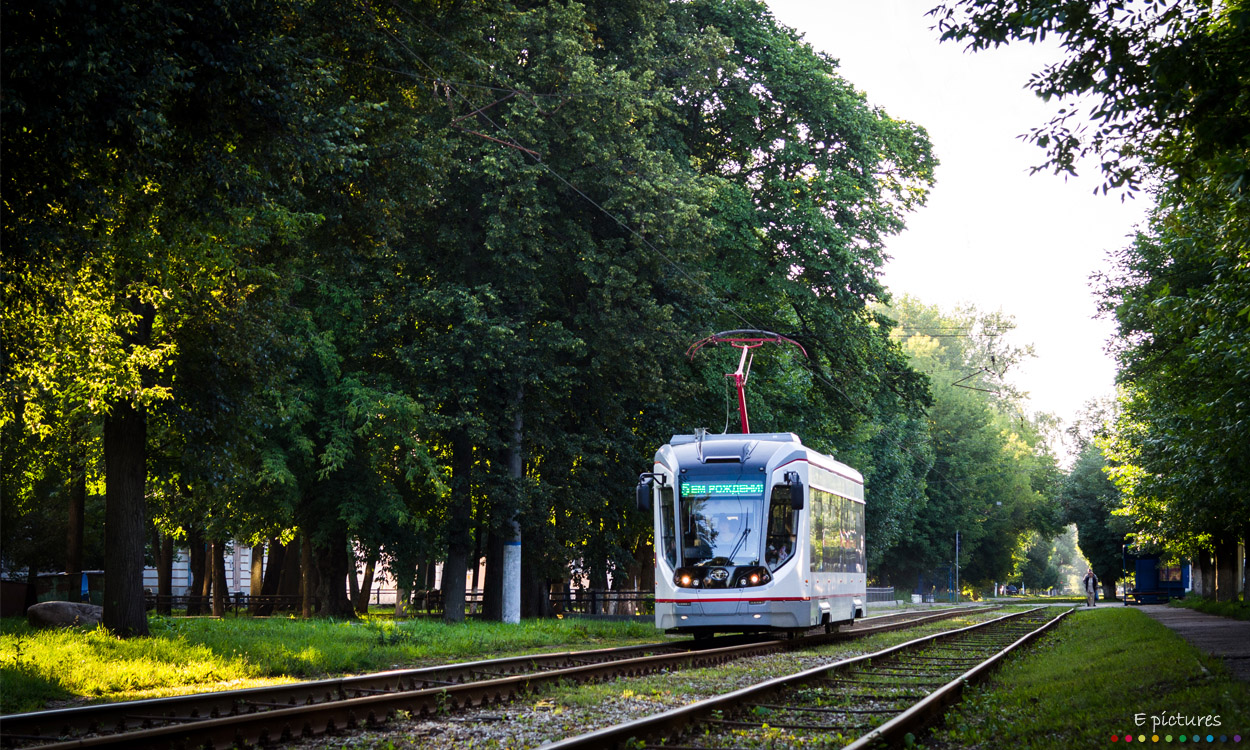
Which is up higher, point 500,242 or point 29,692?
point 500,242

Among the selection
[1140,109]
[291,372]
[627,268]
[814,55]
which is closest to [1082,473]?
[814,55]

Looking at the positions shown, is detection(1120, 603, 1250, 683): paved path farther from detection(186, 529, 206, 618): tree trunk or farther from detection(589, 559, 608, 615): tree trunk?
detection(186, 529, 206, 618): tree trunk

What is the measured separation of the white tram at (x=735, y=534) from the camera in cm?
1952

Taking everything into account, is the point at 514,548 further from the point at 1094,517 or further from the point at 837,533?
the point at 1094,517

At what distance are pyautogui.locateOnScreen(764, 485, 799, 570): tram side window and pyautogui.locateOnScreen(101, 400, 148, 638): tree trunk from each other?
9.89 metres

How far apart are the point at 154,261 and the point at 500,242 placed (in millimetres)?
9896

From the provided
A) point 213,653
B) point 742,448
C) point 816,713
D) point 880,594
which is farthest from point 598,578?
point 880,594

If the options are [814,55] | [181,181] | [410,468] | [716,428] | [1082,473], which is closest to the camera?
[181,181]

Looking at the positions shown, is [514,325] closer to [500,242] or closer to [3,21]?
[500,242]

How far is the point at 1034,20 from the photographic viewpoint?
10.3 m

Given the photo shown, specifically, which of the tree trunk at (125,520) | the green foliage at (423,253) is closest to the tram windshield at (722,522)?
the green foliage at (423,253)

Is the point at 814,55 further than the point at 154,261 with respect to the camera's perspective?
Yes

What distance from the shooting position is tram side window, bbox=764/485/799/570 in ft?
64.5

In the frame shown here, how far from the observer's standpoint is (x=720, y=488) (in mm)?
20031
